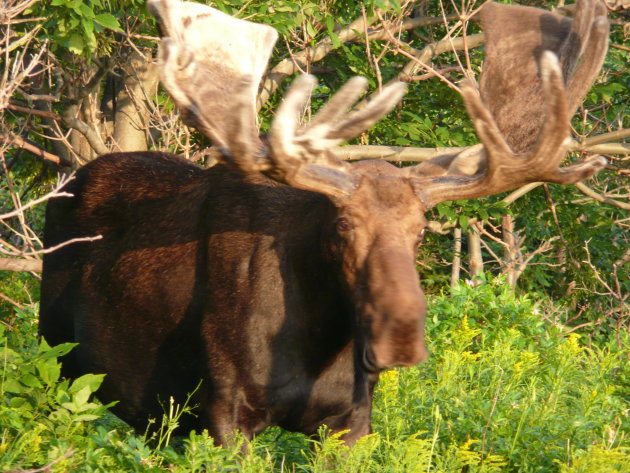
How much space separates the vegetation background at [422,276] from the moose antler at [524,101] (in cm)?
102

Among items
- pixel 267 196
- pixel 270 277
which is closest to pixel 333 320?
pixel 270 277

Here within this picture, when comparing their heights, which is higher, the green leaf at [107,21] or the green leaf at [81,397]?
the green leaf at [107,21]

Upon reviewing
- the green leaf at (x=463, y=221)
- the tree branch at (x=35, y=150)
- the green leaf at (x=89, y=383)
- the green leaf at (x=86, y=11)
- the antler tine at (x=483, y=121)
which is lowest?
the green leaf at (x=463, y=221)

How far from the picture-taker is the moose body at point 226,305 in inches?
172

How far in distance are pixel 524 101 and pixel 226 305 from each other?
1930 millimetres

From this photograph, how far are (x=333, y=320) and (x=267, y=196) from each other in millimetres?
693

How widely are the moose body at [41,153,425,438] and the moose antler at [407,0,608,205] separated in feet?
1.65

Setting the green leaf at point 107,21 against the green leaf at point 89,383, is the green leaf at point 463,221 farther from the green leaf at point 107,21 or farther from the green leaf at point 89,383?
the green leaf at point 89,383

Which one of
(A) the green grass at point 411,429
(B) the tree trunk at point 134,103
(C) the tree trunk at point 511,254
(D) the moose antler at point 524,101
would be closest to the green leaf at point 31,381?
(A) the green grass at point 411,429

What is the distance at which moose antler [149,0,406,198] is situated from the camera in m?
4.02

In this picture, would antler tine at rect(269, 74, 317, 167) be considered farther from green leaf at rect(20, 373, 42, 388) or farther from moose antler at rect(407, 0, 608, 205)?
green leaf at rect(20, 373, 42, 388)

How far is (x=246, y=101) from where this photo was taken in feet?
12.9

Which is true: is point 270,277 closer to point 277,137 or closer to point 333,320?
point 333,320

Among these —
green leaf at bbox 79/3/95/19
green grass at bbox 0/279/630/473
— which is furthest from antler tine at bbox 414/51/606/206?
green leaf at bbox 79/3/95/19
